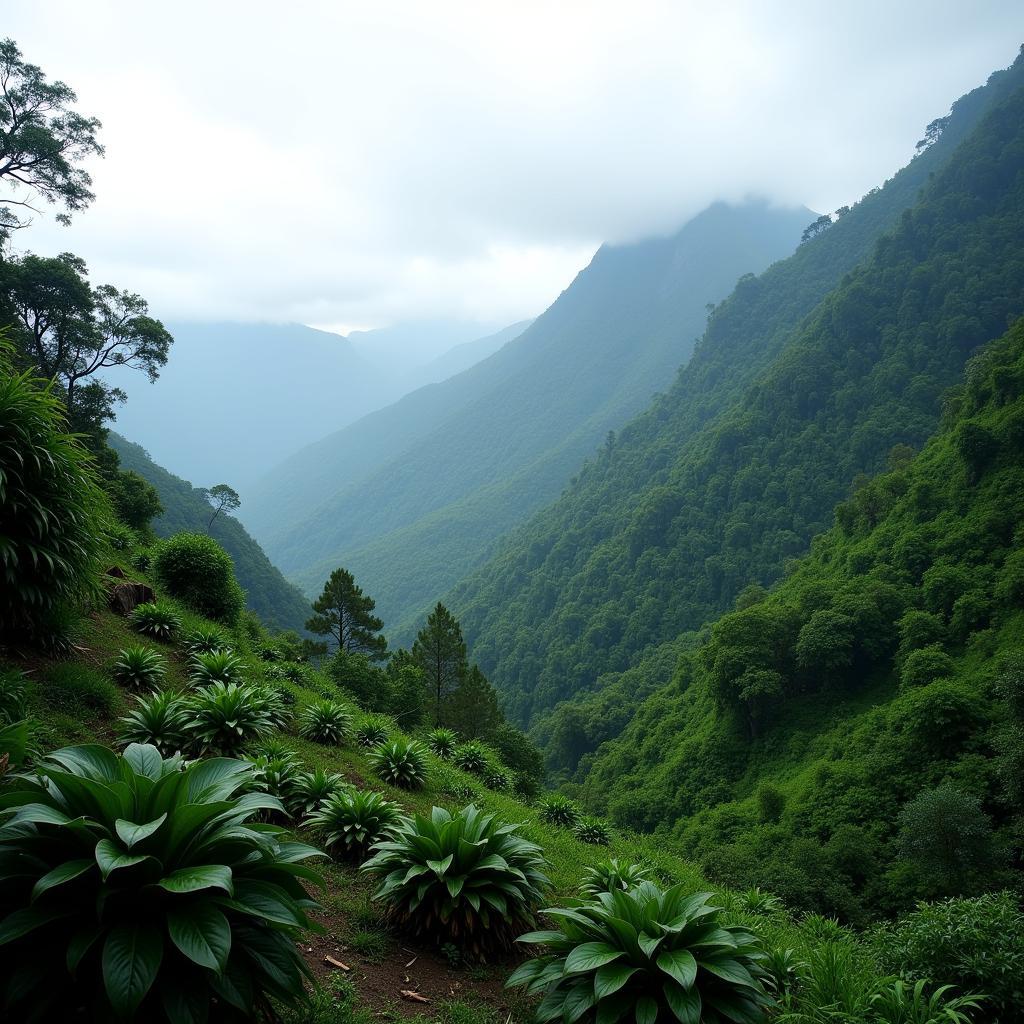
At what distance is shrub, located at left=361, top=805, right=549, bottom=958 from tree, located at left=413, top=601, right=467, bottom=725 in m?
25.3

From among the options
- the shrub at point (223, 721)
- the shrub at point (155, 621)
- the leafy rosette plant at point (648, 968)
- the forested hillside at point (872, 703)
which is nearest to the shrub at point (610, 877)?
the leafy rosette plant at point (648, 968)

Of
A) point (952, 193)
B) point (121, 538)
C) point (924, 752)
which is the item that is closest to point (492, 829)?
point (121, 538)

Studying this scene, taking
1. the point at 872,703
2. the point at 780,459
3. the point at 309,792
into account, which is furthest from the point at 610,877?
the point at 780,459

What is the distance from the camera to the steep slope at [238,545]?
5712 centimetres

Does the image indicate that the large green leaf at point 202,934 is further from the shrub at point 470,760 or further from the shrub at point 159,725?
the shrub at point 470,760

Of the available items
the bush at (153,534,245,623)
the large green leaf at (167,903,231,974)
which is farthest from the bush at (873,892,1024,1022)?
the bush at (153,534,245,623)

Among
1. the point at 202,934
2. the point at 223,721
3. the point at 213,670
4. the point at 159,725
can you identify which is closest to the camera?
the point at 202,934

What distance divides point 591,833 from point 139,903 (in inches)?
392

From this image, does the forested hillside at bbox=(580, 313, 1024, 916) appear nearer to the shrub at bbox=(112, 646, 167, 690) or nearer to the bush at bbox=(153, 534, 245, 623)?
the bush at bbox=(153, 534, 245, 623)

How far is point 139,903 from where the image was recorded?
107 inches

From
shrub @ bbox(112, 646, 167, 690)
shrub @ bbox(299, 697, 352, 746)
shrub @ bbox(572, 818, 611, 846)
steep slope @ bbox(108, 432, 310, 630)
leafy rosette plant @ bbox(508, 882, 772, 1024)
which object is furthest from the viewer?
steep slope @ bbox(108, 432, 310, 630)

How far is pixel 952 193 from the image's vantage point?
8881 centimetres

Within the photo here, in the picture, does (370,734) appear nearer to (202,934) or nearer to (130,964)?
(202,934)

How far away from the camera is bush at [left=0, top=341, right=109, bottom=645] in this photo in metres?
5.78
